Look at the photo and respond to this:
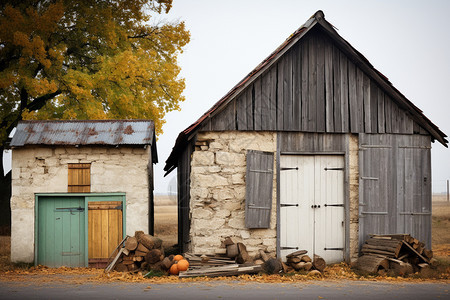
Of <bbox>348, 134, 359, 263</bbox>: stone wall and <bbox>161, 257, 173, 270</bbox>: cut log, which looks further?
<bbox>348, 134, 359, 263</bbox>: stone wall

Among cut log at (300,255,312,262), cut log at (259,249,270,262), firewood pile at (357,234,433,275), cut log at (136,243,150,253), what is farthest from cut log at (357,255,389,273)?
cut log at (136,243,150,253)

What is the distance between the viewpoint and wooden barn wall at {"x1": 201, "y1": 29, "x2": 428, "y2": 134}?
11602 millimetres

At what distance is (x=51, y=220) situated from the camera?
12961 mm

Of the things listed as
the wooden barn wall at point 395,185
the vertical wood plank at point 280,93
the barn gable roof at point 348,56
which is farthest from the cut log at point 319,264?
the barn gable roof at point 348,56

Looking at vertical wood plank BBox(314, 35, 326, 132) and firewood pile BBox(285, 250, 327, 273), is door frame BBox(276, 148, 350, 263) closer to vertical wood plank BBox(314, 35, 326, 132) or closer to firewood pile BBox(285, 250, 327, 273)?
firewood pile BBox(285, 250, 327, 273)

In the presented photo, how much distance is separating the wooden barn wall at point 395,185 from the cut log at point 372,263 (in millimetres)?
671

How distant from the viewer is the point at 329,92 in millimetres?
11883

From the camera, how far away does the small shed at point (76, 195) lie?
1274 centimetres

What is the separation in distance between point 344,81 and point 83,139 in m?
7.28

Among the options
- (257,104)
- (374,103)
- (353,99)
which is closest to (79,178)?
(257,104)

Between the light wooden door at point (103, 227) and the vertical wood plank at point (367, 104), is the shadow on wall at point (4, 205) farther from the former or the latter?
the vertical wood plank at point (367, 104)

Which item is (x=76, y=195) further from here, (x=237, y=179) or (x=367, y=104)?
(x=367, y=104)

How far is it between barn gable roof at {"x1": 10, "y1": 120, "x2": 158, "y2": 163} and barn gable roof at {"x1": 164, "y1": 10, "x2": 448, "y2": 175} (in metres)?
1.49

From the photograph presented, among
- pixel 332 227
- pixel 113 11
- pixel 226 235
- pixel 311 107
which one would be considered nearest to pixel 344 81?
pixel 311 107
